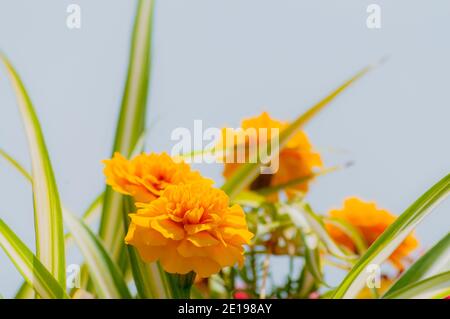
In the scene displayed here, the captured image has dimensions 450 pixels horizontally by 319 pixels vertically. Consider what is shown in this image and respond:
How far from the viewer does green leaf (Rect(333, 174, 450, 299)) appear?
642mm

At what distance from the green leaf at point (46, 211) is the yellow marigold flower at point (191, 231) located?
14 cm

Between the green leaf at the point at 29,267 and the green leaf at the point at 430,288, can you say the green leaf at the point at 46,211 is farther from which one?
the green leaf at the point at 430,288

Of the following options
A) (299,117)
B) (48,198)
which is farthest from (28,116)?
(299,117)

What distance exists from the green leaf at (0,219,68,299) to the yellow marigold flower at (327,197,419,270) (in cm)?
44

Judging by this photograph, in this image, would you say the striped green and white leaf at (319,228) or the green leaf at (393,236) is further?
the striped green and white leaf at (319,228)

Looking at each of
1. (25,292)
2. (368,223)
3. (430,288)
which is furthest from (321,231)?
(25,292)

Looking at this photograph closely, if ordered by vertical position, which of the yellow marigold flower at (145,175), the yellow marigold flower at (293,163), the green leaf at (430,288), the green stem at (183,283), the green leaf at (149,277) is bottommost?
the green leaf at (430,288)

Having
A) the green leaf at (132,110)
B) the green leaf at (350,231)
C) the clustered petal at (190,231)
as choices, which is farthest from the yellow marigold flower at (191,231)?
the green leaf at (350,231)

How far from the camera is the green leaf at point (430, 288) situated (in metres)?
0.60

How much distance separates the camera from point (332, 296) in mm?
667

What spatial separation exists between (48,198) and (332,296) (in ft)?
0.94

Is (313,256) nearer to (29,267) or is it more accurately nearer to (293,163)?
(293,163)

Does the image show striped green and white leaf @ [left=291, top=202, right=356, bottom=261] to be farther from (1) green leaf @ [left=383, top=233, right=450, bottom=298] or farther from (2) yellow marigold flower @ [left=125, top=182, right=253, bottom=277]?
(2) yellow marigold flower @ [left=125, top=182, right=253, bottom=277]
